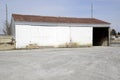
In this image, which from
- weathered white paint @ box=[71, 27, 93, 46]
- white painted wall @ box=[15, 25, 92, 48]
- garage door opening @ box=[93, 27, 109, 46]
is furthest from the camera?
garage door opening @ box=[93, 27, 109, 46]

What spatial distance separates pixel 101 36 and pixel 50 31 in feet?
28.7

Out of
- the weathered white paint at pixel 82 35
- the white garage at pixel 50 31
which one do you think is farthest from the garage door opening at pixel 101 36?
the weathered white paint at pixel 82 35

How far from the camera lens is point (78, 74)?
975cm

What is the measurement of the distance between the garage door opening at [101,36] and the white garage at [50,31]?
228 mm

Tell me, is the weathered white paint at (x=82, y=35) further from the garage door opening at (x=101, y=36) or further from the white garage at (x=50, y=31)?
the garage door opening at (x=101, y=36)

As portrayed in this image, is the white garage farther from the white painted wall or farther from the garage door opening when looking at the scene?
the garage door opening

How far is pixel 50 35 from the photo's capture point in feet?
89.2

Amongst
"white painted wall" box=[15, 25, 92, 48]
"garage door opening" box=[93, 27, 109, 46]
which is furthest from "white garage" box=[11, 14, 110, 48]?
"garage door opening" box=[93, 27, 109, 46]

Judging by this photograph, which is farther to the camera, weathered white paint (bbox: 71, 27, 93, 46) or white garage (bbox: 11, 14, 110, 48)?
weathered white paint (bbox: 71, 27, 93, 46)

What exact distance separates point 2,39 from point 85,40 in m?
10.7

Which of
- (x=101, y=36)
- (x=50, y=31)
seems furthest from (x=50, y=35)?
(x=101, y=36)

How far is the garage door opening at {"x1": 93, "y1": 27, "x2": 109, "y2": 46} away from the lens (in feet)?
104

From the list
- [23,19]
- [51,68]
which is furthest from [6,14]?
[51,68]

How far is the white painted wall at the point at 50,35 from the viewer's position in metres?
25.4
